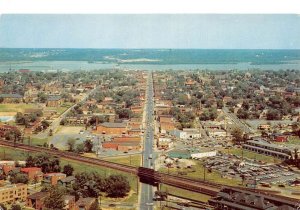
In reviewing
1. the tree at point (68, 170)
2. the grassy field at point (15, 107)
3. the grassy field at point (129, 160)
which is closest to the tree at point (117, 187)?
the grassy field at point (129, 160)

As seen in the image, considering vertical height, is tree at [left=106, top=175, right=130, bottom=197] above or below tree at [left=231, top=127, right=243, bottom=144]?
below

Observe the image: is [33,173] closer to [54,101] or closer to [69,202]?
[69,202]

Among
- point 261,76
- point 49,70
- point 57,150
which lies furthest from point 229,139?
point 49,70

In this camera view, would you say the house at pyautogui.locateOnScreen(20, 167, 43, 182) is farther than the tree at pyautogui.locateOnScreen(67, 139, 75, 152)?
No

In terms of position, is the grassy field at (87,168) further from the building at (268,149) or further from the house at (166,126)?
the building at (268,149)

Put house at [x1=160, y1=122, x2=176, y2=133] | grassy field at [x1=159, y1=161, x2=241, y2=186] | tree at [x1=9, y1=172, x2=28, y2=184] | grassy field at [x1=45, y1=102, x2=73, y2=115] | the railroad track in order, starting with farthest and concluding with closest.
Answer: grassy field at [x1=45, y1=102, x2=73, y2=115] → house at [x1=160, y1=122, x2=176, y2=133] → grassy field at [x1=159, y1=161, x2=241, y2=186] → tree at [x1=9, y1=172, x2=28, y2=184] → the railroad track

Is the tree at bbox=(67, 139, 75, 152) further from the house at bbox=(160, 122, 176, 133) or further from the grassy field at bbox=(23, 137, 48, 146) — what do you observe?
the house at bbox=(160, 122, 176, 133)

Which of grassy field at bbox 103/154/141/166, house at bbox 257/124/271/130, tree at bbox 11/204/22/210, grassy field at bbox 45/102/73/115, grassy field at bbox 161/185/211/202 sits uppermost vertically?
grassy field at bbox 45/102/73/115

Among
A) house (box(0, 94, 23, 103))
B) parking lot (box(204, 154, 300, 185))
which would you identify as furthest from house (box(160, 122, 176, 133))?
house (box(0, 94, 23, 103))
